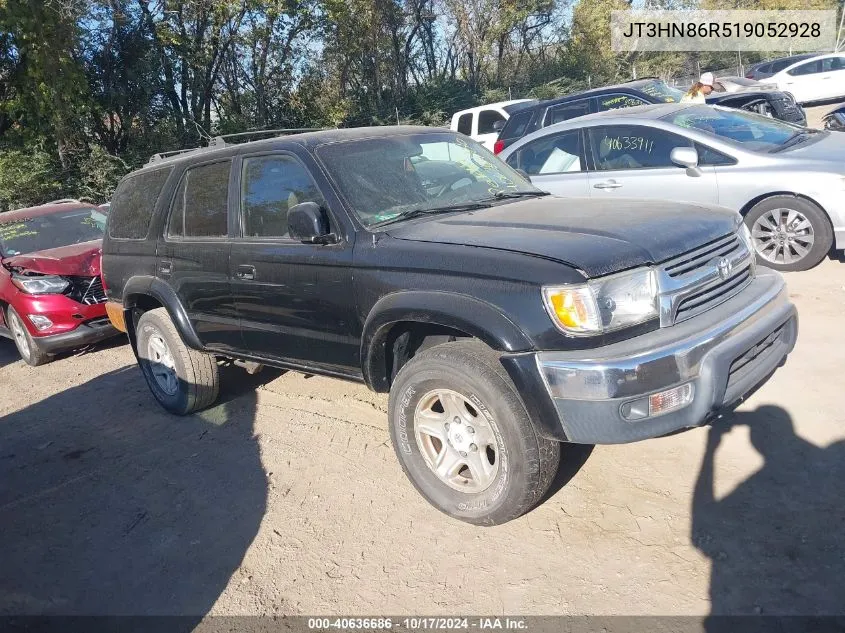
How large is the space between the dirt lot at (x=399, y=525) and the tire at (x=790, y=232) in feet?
4.07

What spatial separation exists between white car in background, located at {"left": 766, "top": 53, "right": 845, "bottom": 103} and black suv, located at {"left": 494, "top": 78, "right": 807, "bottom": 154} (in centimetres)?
1101

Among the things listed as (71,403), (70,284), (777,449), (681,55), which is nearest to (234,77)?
(70,284)

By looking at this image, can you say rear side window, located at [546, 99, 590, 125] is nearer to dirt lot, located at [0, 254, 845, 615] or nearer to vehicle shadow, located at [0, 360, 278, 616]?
dirt lot, located at [0, 254, 845, 615]

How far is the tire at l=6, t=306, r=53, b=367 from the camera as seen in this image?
A: 23.8ft

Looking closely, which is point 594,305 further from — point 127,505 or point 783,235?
point 783,235

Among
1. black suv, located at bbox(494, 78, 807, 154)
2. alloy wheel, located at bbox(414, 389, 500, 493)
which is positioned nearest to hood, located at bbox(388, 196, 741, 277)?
alloy wheel, located at bbox(414, 389, 500, 493)

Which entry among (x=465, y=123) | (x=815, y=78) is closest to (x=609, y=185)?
(x=465, y=123)

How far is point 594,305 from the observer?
2818 mm

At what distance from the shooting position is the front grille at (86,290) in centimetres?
716

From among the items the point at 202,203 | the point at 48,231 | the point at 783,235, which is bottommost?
the point at 783,235

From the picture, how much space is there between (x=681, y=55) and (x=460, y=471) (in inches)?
1483

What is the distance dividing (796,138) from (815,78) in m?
16.5

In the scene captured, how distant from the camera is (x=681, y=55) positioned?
35844 millimetres

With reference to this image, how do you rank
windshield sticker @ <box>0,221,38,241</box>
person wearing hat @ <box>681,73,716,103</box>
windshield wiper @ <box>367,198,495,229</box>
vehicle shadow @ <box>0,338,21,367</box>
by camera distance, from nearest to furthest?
windshield wiper @ <box>367,198,495,229</box> → windshield sticker @ <box>0,221,38,241</box> → vehicle shadow @ <box>0,338,21,367</box> → person wearing hat @ <box>681,73,716,103</box>
